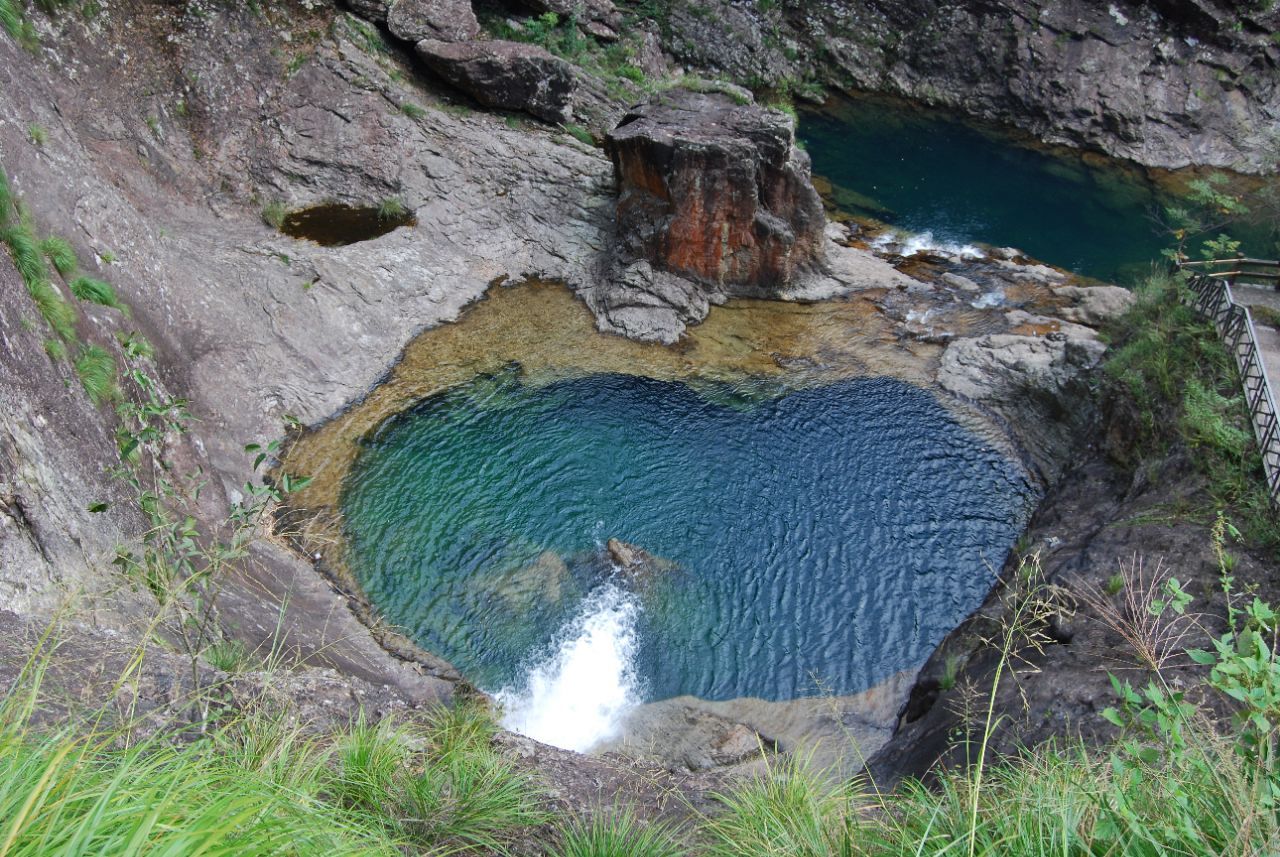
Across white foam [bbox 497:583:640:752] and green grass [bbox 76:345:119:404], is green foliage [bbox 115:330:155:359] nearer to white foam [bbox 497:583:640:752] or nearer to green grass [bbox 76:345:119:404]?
green grass [bbox 76:345:119:404]

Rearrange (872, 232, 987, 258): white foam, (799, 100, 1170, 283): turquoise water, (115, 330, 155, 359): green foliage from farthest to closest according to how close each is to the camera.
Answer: (799, 100, 1170, 283): turquoise water
(872, 232, 987, 258): white foam
(115, 330, 155, 359): green foliage

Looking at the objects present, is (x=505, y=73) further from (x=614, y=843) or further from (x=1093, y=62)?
(x=1093, y=62)

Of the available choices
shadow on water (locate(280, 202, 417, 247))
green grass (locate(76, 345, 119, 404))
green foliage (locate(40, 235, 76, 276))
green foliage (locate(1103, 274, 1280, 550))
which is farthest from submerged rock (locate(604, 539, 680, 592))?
shadow on water (locate(280, 202, 417, 247))

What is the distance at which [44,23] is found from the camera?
13391mm

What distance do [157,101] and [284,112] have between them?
2.34m

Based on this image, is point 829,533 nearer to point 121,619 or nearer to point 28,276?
point 121,619

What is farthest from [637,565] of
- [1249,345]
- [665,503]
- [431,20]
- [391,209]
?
[431,20]

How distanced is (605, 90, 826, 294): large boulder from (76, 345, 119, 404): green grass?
416 inches

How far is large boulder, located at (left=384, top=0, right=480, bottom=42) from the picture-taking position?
18938 mm

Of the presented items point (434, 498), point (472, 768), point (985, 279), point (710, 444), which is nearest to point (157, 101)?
point (434, 498)

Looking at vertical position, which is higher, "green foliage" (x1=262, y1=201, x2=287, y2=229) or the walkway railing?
the walkway railing

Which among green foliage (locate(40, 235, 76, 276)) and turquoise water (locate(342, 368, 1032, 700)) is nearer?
green foliage (locate(40, 235, 76, 276))

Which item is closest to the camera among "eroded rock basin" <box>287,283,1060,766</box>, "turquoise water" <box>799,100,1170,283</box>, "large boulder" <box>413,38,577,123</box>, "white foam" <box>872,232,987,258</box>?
"eroded rock basin" <box>287,283,1060,766</box>

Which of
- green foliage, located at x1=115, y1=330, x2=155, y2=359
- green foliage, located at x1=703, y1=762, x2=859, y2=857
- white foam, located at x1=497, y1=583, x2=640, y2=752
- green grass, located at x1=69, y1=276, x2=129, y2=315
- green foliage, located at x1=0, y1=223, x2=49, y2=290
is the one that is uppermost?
green foliage, located at x1=703, y1=762, x2=859, y2=857
